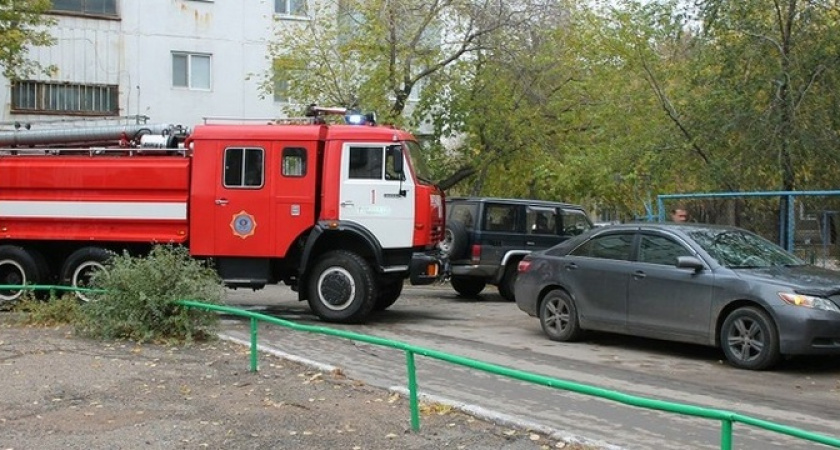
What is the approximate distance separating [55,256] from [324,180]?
4669 mm

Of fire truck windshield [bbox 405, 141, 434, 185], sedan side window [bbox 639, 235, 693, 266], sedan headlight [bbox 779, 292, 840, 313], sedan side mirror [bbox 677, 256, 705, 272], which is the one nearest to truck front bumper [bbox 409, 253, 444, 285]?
fire truck windshield [bbox 405, 141, 434, 185]

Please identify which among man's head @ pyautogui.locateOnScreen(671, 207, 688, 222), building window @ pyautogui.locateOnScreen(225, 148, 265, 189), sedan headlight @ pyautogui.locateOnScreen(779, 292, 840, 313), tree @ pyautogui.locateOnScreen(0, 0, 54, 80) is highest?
tree @ pyautogui.locateOnScreen(0, 0, 54, 80)

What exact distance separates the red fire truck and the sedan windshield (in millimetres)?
4013

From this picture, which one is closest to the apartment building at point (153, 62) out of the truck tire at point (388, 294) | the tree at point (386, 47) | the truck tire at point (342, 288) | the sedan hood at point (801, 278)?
the tree at point (386, 47)

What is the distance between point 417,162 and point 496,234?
312cm

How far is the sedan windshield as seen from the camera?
10.0 m

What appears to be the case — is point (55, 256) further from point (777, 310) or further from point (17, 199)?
point (777, 310)

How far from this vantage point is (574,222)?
1688cm

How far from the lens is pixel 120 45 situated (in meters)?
26.9

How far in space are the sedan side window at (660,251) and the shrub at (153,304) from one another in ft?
16.5

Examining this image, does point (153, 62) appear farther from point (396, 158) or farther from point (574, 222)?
point (396, 158)

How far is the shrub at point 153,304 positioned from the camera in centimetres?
1030

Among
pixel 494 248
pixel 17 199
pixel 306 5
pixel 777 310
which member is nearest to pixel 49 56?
pixel 306 5

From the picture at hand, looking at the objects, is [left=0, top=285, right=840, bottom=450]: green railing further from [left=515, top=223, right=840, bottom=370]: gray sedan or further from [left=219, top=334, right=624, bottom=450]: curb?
[left=515, top=223, right=840, bottom=370]: gray sedan
